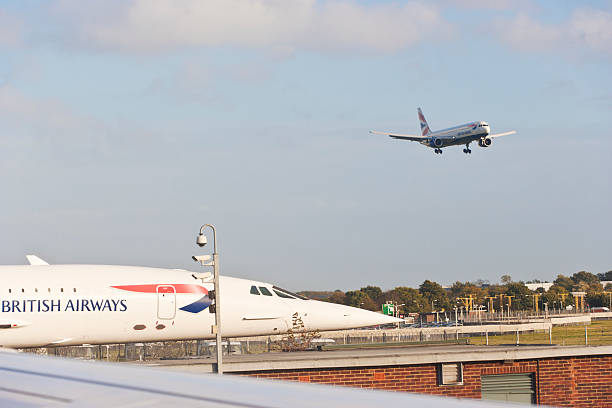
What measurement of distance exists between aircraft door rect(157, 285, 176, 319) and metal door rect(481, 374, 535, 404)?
30.3 feet

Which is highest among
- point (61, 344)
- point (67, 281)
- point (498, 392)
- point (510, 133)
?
point (510, 133)

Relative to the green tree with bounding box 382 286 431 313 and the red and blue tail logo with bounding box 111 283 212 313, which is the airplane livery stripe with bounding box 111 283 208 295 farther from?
the green tree with bounding box 382 286 431 313

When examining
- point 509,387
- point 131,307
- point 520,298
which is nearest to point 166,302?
point 131,307

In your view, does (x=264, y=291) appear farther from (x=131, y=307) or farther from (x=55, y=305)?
(x=55, y=305)

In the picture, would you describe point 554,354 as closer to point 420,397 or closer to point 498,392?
point 498,392

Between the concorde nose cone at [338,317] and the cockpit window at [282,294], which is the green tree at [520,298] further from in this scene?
the cockpit window at [282,294]

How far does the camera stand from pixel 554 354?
2242 cm

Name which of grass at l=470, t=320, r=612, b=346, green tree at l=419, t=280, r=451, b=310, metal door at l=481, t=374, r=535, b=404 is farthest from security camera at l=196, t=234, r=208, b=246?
green tree at l=419, t=280, r=451, b=310

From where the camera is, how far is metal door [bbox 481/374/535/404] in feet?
73.5

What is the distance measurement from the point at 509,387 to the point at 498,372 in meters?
0.63

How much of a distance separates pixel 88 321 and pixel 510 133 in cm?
6805

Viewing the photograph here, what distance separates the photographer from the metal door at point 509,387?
22391 mm

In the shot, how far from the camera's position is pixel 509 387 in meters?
22.5

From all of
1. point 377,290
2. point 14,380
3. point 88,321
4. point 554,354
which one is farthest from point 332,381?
point 377,290
